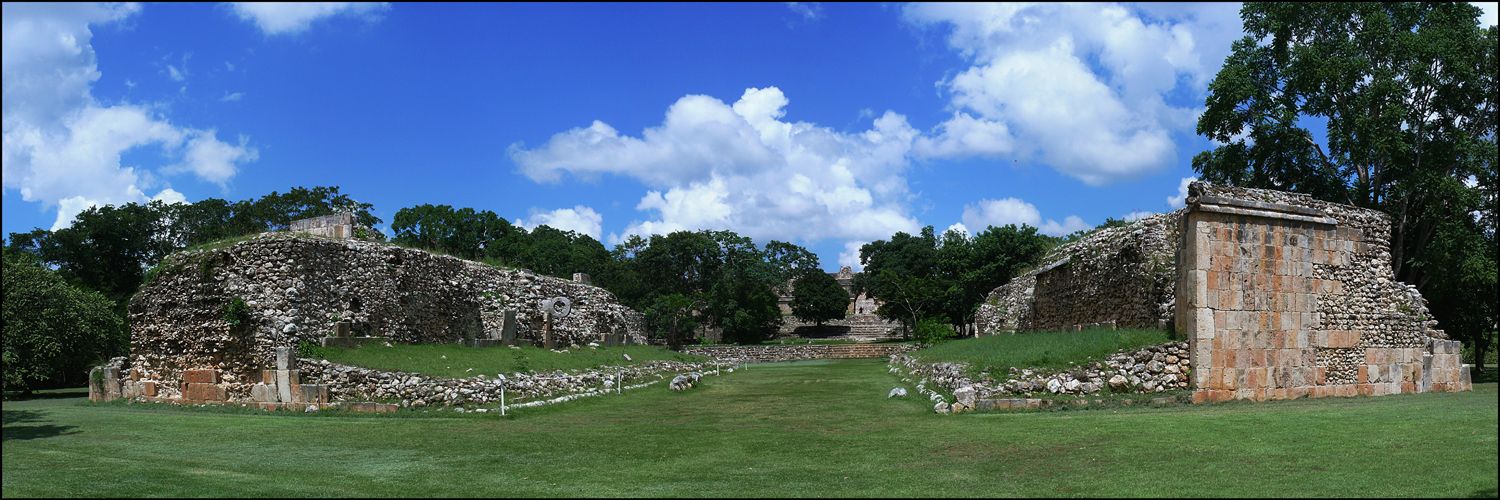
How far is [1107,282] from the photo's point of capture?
877 inches

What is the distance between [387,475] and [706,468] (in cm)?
306

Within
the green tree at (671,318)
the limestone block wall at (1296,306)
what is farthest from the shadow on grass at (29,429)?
the green tree at (671,318)

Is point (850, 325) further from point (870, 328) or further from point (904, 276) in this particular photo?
point (904, 276)

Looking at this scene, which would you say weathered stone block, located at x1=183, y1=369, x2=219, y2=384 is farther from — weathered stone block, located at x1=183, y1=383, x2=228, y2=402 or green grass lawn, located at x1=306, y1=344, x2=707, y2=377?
green grass lawn, located at x1=306, y1=344, x2=707, y2=377

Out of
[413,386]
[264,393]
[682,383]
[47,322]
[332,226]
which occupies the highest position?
[332,226]

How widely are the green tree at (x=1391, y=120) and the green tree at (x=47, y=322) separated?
3286 centimetres

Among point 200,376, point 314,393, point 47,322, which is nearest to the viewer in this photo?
point 314,393

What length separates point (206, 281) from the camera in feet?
62.9

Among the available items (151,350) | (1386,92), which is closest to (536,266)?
(151,350)

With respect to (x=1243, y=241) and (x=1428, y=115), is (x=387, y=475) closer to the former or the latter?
(x=1243, y=241)

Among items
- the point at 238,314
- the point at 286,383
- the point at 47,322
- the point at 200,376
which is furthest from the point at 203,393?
the point at 47,322

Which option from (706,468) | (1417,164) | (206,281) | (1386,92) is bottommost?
(706,468)

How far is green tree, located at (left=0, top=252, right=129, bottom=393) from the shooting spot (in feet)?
73.5

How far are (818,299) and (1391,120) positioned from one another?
54.7m
